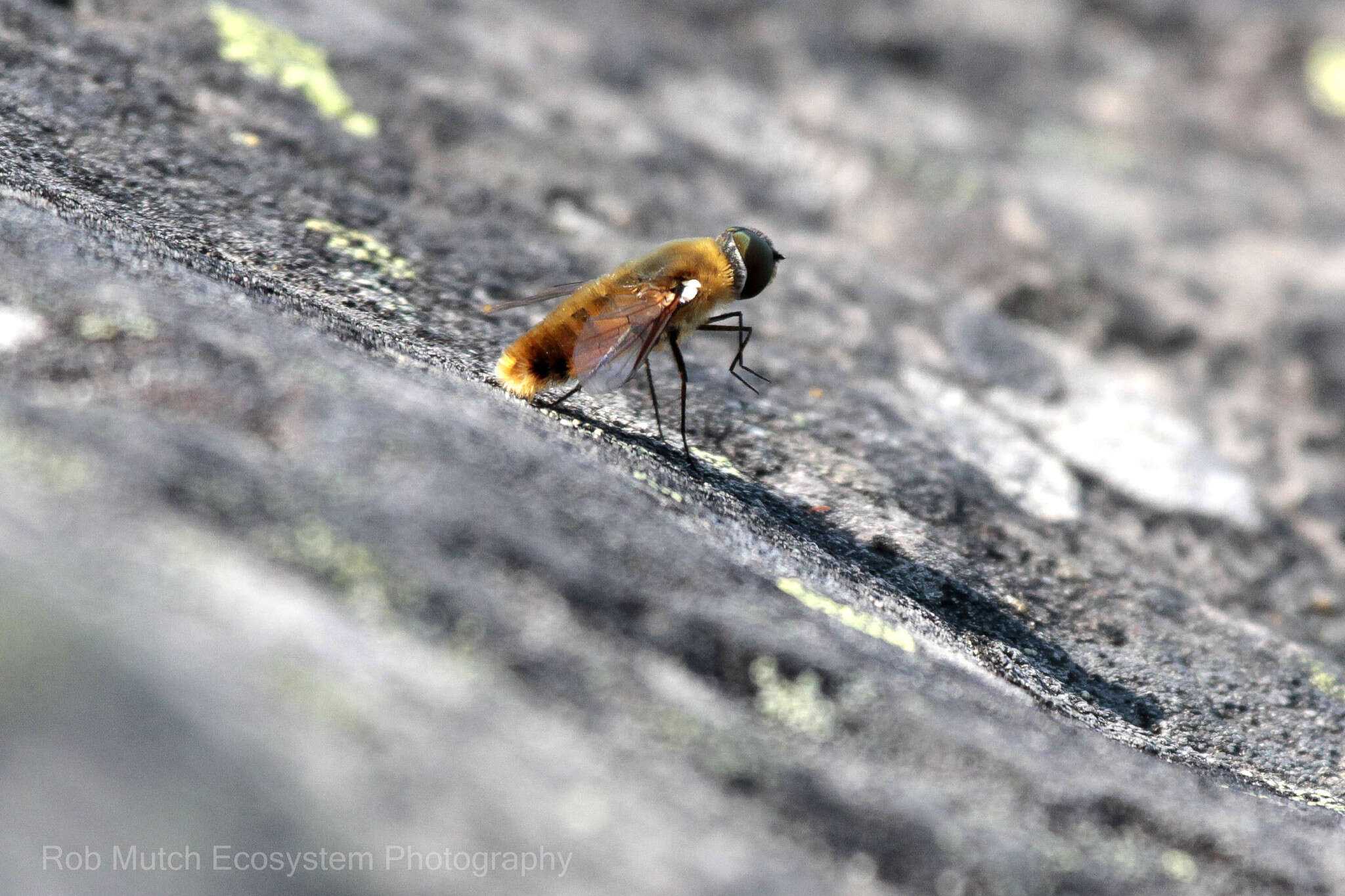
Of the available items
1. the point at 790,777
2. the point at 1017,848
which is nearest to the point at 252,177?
the point at 790,777

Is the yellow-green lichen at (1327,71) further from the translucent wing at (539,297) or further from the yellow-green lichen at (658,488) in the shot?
the yellow-green lichen at (658,488)

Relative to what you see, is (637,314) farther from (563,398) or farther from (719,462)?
(719,462)

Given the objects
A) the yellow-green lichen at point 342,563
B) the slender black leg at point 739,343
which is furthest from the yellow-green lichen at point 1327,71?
the yellow-green lichen at point 342,563

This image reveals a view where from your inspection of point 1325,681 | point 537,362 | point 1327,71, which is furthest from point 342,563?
point 1327,71

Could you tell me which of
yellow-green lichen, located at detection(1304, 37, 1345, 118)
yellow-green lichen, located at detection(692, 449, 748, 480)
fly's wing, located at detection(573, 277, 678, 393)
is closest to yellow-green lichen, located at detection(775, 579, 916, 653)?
yellow-green lichen, located at detection(692, 449, 748, 480)

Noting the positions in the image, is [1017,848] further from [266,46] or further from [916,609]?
[266,46]
